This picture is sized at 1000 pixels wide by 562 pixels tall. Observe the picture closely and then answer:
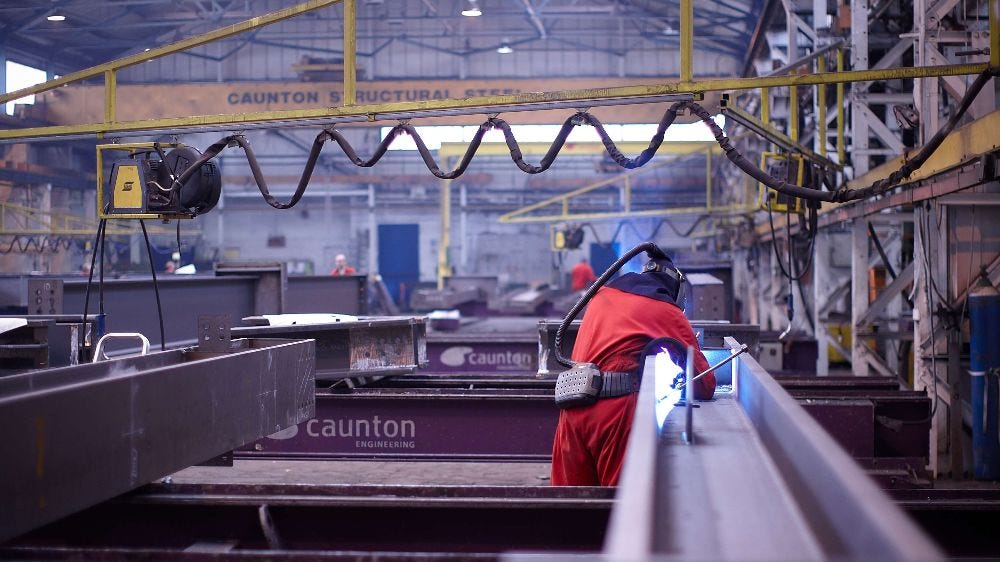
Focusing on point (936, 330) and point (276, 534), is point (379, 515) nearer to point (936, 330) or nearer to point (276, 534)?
point (276, 534)

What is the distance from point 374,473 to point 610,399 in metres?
3.70

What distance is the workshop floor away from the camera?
254 inches

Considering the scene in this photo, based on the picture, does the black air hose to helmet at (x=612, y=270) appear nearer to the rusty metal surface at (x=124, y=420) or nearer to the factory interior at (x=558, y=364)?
the factory interior at (x=558, y=364)

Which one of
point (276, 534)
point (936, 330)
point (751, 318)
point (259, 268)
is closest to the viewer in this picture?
point (276, 534)

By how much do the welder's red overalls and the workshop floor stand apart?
273cm

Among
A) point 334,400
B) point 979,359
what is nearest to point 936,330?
point 979,359

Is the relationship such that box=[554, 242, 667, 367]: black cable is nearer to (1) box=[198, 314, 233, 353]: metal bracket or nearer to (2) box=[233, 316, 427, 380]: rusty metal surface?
(1) box=[198, 314, 233, 353]: metal bracket

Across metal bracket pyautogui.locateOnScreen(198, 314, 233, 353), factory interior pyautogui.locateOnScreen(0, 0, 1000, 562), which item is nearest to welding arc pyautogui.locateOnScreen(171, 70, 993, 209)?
factory interior pyautogui.locateOnScreen(0, 0, 1000, 562)

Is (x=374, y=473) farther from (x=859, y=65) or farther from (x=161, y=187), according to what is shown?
(x=859, y=65)

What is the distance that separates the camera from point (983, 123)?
4.88m

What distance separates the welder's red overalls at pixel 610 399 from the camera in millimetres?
3480

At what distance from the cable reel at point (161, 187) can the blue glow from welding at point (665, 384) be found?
3.34 m

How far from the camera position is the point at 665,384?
315 centimetres

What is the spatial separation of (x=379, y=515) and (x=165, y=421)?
0.71 m
